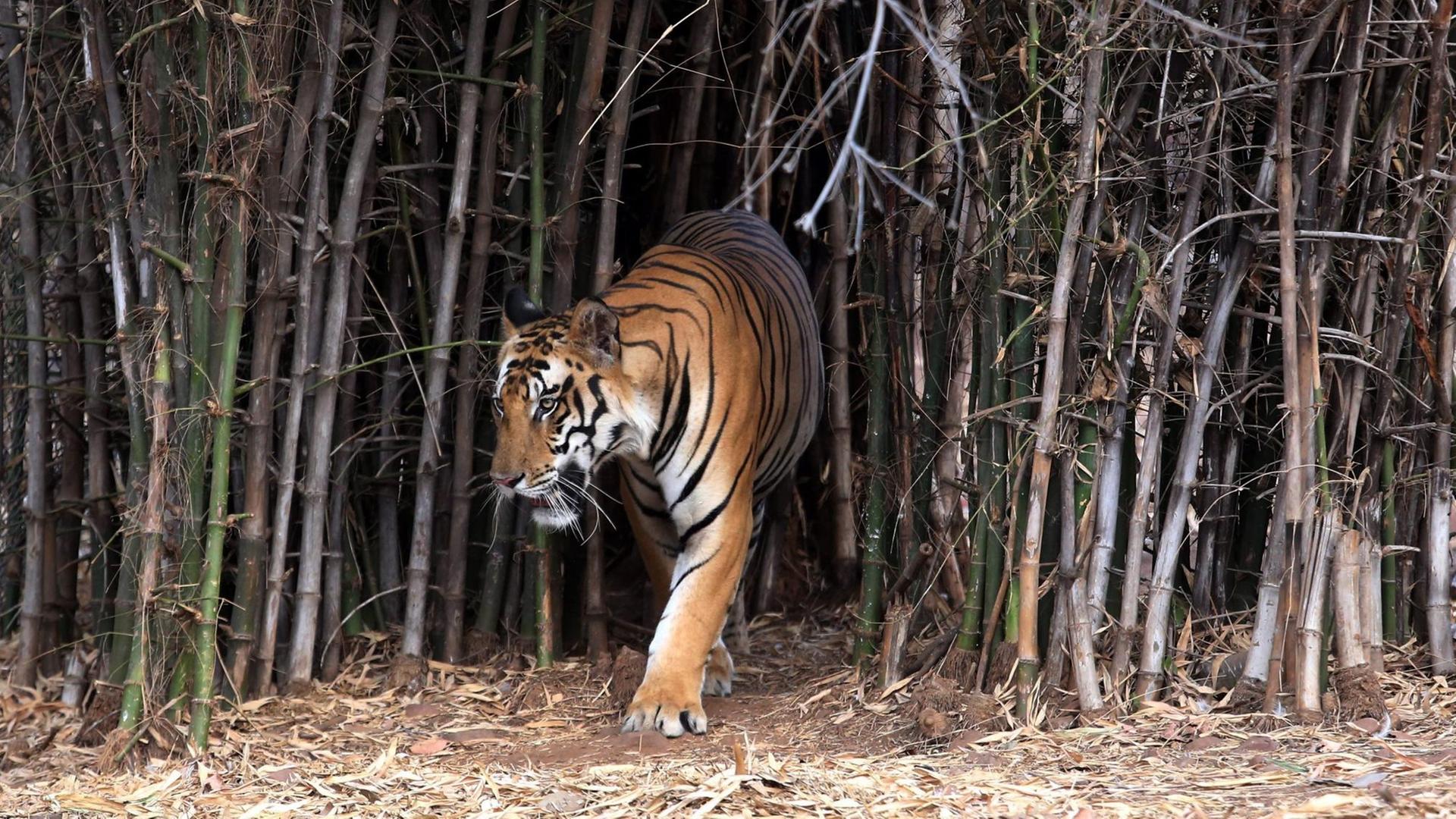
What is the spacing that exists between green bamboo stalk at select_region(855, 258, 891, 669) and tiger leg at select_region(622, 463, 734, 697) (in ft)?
1.50

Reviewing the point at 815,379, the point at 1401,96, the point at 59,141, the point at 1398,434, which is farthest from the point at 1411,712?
the point at 59,141

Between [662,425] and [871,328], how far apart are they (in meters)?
0.84

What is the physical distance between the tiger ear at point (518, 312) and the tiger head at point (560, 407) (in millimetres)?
57

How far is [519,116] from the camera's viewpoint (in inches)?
179

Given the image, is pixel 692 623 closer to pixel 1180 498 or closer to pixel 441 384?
pixel 441 384

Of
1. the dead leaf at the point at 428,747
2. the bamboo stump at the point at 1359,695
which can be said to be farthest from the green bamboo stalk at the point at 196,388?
the bamboo stump at the point at 1359,695

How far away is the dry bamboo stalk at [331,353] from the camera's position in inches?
162

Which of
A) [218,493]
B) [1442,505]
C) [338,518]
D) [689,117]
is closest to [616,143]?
[689,117]

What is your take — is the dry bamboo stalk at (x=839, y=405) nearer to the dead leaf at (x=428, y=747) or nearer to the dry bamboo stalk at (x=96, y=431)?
the dead leaf at (x=428, y=747)

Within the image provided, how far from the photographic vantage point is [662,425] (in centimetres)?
415

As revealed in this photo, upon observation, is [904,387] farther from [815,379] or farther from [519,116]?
[519,116]

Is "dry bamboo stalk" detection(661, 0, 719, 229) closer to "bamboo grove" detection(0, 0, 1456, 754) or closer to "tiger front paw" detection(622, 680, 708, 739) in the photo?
"bamboo grove" detection(0, 0, 1456, 754)

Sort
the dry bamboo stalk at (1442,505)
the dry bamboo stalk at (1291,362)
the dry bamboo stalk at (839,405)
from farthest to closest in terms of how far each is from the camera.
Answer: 1. the dry bamboo stalk at (839,405)
2. the dry bamboo stalk at (1442,505)
3. the dry bamboo stalk at (1291,362)

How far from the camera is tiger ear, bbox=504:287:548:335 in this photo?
4168mm
